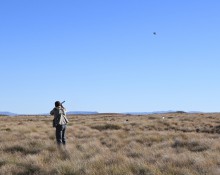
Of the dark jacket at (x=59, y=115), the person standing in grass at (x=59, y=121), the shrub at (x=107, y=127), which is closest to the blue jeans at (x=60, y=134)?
the person standing in grass at (x=59, y=121)

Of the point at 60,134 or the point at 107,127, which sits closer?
the point at 60,134

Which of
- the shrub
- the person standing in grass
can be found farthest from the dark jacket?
the shrub

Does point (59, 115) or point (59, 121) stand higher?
point (59, 115)

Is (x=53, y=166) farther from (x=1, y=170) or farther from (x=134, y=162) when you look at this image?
(x=134, y=162)

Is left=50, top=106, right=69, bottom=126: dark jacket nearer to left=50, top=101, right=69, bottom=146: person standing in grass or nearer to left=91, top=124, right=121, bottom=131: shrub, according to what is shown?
left=50, top=101, right=69, bottom=146: person standing in grass

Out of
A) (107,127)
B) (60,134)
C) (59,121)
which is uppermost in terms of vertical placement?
(59,121)

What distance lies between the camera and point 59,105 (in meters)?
17.3

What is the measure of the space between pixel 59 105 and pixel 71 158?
4.59 metres

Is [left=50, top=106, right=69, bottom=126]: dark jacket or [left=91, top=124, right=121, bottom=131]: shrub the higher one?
[left=50, top=106, right=69, bottom=126]: dark jacket

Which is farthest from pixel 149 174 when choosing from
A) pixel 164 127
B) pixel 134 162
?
pixel 164 127

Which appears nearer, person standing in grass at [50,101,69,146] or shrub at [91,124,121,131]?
person standing in grass at [50,101,69,146]

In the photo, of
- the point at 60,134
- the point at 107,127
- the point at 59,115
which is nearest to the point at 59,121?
the point at 59,115

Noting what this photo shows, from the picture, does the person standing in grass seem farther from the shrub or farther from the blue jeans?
the shrub

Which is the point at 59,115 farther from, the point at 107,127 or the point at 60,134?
the point at 107,127
